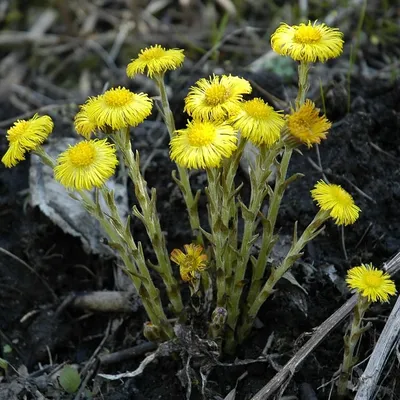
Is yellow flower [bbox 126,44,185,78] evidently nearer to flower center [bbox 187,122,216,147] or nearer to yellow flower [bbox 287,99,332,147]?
flower center [bbox 187,122,216,147]

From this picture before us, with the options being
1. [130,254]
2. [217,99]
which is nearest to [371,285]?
[217,99]

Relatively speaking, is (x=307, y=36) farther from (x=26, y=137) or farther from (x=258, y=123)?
(x=26, y=137)

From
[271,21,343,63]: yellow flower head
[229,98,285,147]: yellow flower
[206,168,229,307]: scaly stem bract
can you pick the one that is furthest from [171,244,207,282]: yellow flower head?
[271,21,343,63]: yellow flower head

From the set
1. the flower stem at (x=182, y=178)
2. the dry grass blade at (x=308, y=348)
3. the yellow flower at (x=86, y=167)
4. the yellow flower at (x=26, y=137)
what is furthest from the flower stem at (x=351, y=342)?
the yellow flower at (x=26, y=137)

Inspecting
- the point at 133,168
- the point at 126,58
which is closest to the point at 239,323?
the point at 133,168

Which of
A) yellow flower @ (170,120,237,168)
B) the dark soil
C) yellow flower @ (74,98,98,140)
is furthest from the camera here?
the dark soil

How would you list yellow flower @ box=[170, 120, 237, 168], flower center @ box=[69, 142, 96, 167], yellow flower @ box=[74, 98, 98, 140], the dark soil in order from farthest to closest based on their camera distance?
the dark soil < yellow flower @ box=[74, 98, 98, 140] < flower center @ box=[69, 142, 96, 167] < yellow flower @ box=[170, 120, 237, 168]
